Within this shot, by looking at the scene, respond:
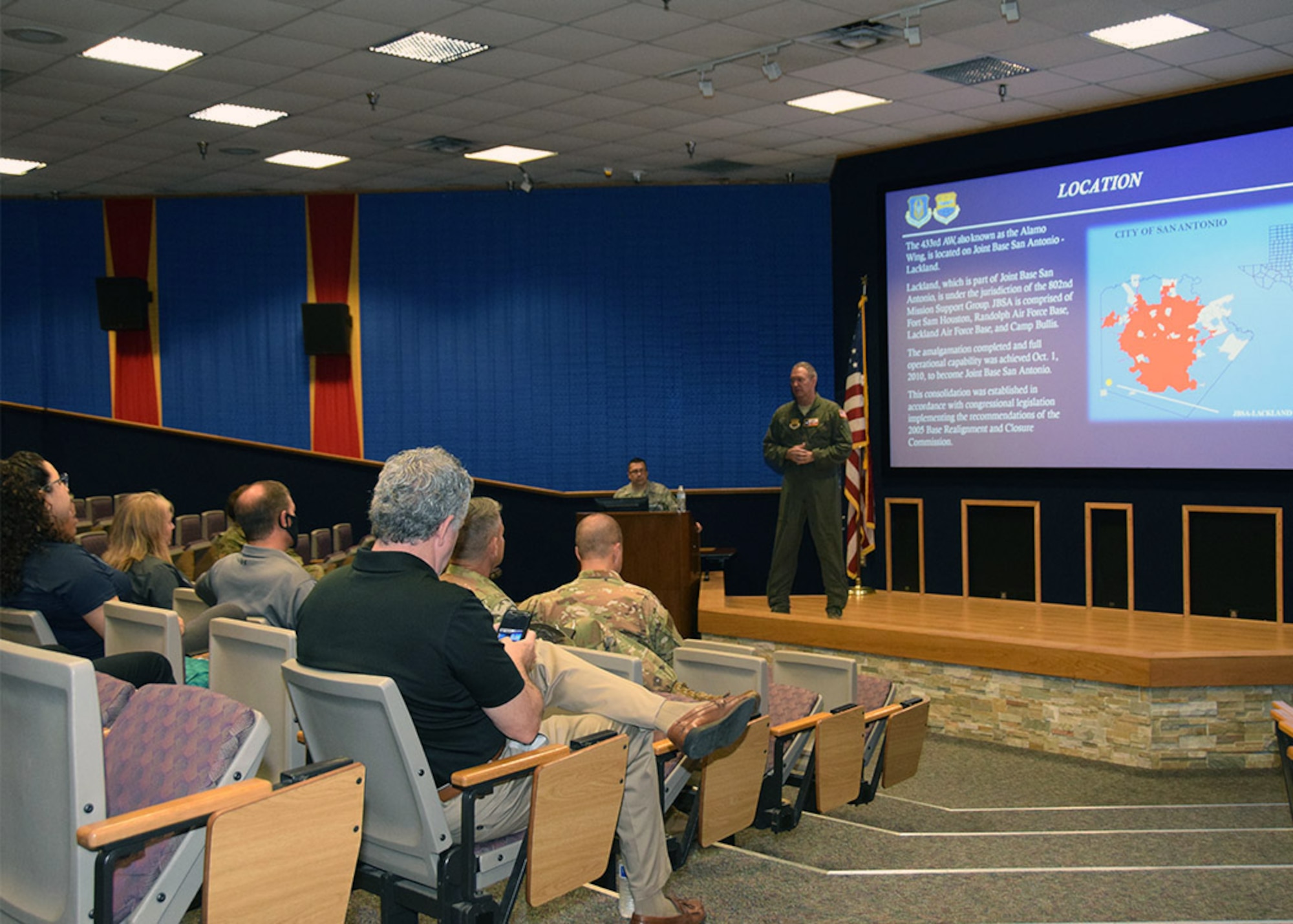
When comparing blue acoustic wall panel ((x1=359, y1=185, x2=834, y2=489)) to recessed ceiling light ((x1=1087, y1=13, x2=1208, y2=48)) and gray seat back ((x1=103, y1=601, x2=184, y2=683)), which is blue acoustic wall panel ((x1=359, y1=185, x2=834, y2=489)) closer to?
recessed ceiling light ((x1=1087, y1=13, x2=1208, y2=48))

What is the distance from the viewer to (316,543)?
940 centimetres

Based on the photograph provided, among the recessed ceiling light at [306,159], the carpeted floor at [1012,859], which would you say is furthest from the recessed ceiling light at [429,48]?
the carpeted floor at [1012,859]

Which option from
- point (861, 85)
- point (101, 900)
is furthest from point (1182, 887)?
point (861, 85)

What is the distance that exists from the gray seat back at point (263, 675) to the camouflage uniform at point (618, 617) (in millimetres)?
824

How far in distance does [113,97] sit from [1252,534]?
7.81m

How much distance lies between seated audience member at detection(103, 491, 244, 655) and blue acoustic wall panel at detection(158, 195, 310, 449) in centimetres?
637

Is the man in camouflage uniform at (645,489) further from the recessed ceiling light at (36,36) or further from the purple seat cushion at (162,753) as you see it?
the purple seat cushion at (162,753)

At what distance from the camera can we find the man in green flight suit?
727 cm

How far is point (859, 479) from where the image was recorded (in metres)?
8.42

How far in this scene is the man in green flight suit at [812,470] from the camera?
23.8ft

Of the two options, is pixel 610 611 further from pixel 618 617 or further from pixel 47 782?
pixel 47 782

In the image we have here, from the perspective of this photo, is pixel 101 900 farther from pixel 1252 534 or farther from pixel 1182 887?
pixel 1252 534

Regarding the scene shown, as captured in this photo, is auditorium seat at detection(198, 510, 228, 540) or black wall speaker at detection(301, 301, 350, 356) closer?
auditorium seat at detection(198, 510, 228, 540)

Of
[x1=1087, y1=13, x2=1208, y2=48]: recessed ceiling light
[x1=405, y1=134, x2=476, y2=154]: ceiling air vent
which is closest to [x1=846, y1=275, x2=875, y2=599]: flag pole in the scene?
[x1=1087, y1=13, x2=1208, y2=48]: recessed ceiling light
